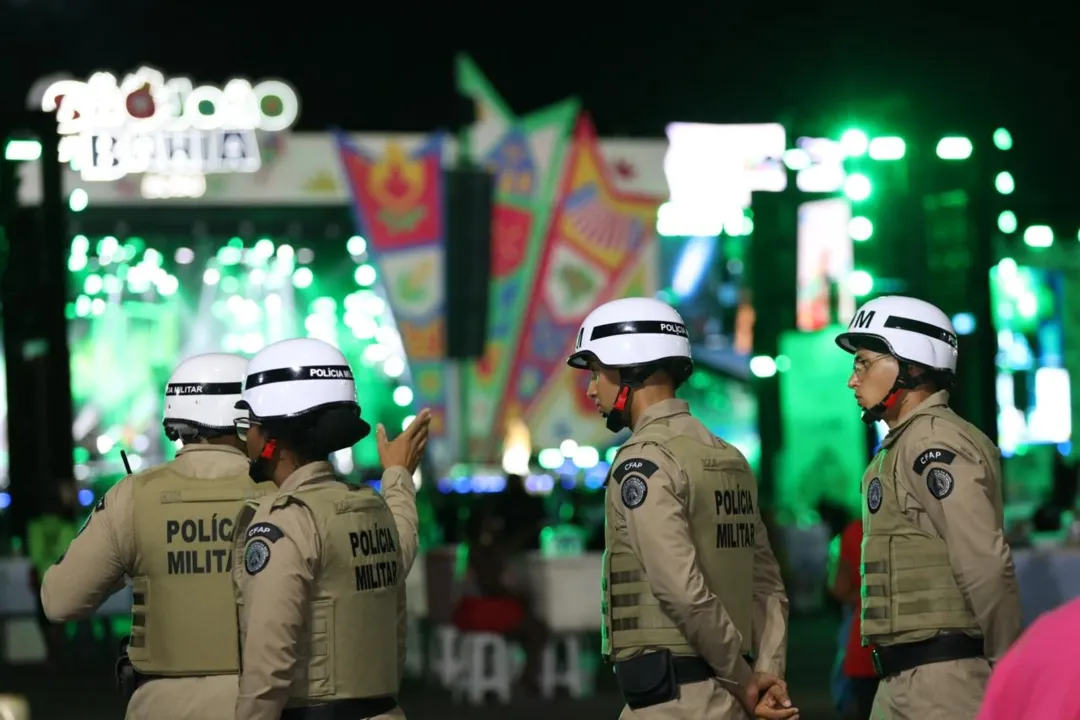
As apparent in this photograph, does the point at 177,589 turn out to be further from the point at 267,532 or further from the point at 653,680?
the point at 653,680

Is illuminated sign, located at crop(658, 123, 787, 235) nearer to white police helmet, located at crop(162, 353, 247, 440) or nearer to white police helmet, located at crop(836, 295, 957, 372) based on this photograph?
white police helmet, located at crop(836, 295, 957, 372)

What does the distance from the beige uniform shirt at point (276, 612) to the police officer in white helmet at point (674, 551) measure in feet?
3.30

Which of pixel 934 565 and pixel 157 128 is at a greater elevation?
pixel 157 128

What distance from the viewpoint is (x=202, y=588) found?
6.18 metres

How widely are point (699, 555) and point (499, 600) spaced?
377 inches

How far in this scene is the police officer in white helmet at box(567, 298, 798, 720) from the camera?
541 centimetres

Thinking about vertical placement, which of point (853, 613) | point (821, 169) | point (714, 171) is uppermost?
point (714, 171)

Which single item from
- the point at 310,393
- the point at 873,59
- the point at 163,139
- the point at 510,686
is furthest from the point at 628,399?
the point at 163,139

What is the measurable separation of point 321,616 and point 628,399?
1.28 m

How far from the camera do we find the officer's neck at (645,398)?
580 centimetres

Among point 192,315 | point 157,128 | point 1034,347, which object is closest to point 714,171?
point 1034,347

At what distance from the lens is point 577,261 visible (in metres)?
40.5

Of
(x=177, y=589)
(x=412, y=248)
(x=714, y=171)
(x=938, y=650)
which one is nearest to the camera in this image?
(x=938, y=650)

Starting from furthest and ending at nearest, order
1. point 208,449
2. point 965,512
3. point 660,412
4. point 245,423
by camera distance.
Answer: point 208,449 < point 965,512 < point 660,412 < point 245,423
